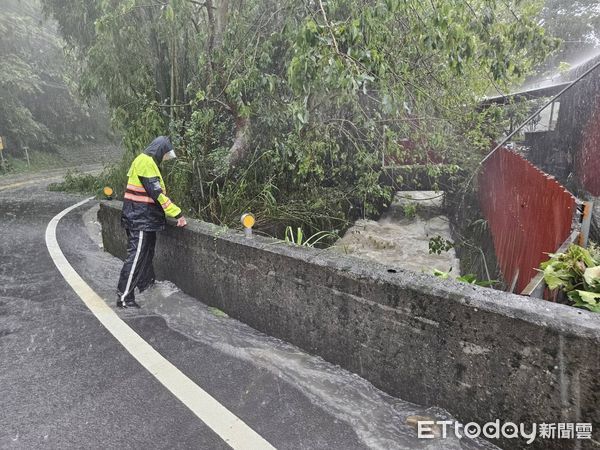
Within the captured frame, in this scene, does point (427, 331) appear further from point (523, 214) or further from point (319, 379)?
point (523, 214)

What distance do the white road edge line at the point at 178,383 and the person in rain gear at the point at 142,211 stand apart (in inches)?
13.9

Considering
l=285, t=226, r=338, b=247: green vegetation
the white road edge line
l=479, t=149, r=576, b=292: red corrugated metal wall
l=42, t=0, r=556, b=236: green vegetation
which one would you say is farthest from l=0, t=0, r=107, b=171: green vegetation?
l=479, t=149, r=576, b=292: red corrugated metal wall

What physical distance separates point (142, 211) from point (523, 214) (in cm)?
424

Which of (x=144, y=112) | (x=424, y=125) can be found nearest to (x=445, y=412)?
(x=424, y=125)

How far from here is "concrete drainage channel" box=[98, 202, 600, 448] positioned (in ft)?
7.00

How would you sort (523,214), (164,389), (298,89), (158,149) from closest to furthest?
(164,389), (298,89), (158,149), (523,214)

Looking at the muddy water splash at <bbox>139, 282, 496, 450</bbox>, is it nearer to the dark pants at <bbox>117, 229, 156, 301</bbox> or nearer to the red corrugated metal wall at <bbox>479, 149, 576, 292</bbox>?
the dark pants at <bbox>117, 229, 156, 301</bbox>

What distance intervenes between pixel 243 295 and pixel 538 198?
10.4ft

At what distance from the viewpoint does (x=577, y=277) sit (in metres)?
2.67

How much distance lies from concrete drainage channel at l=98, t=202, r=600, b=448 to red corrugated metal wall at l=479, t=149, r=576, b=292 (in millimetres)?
1613

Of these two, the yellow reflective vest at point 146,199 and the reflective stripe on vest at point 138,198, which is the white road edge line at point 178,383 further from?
the reflective stripe on vest at point 138,198

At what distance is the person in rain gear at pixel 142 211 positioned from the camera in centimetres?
447

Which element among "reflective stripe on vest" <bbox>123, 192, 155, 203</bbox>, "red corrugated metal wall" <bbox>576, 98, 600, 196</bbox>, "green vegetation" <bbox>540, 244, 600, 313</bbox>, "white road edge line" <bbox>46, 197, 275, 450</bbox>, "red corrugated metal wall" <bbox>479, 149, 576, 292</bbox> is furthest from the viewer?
"red corrugated metal wall" <bbox>576, 98, 600, 196</bbox>

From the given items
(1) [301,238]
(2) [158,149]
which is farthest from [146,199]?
(1) [301,238]
